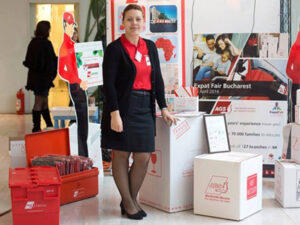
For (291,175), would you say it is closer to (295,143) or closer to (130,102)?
(295,143)

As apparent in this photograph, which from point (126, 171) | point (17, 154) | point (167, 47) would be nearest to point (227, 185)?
point (126, 171)

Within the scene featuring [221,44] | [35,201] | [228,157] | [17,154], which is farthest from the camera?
[221,44]

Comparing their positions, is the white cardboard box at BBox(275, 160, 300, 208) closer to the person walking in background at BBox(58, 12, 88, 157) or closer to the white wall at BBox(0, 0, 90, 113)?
the person walking in background at BBox(58, 12, 88, 157)

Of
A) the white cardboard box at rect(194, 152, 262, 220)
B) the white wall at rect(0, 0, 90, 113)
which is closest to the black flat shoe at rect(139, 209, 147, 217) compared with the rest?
the white cardboard box at rect(194, 152, 262, 220)

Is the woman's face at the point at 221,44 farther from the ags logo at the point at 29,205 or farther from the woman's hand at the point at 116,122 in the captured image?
the ags logo at the point at 29,205

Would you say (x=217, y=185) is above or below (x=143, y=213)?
above

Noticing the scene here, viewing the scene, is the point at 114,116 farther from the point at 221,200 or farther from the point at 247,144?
the point at 247,144

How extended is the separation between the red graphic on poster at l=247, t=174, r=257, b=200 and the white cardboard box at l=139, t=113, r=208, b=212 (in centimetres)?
41

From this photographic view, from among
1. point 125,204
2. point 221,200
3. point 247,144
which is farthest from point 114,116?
point 247,144

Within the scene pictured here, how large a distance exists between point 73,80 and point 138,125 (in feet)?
3.98

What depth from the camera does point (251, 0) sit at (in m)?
3.84

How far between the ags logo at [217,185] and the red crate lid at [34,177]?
3.25ft

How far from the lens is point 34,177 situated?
9.63 ft

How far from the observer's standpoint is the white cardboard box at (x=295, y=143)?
11.1ft
